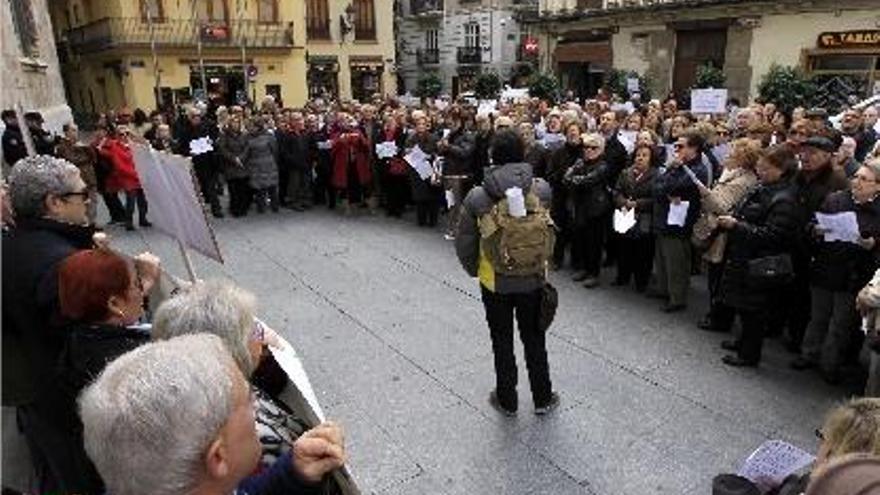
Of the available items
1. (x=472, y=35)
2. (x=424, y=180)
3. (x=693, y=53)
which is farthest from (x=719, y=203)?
(x=472, y=35)

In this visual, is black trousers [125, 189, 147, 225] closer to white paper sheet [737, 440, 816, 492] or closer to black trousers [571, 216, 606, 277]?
black trousers [571, 216, 606, 277]

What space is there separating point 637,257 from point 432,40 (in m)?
39.4

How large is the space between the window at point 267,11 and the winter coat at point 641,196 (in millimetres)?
30271

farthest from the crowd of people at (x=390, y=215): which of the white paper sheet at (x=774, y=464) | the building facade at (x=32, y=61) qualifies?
the building facade at (x=32, y=61)

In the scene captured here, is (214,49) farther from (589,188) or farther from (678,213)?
(678,213)

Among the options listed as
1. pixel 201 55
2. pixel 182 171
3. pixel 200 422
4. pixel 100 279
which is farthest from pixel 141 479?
pixel 201 55

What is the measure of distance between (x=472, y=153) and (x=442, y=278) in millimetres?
2133

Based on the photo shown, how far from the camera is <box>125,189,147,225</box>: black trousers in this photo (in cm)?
991

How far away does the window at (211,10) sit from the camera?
3167 cm

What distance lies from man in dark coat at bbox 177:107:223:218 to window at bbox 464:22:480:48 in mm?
32165

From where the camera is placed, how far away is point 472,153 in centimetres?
891

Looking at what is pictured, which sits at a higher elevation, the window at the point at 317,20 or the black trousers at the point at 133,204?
the window at the point at 317,20

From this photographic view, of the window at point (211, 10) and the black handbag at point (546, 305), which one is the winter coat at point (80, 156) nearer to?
the black handbag at point (546, 305)

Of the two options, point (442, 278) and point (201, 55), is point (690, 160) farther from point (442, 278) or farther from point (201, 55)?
point (201, 55)
